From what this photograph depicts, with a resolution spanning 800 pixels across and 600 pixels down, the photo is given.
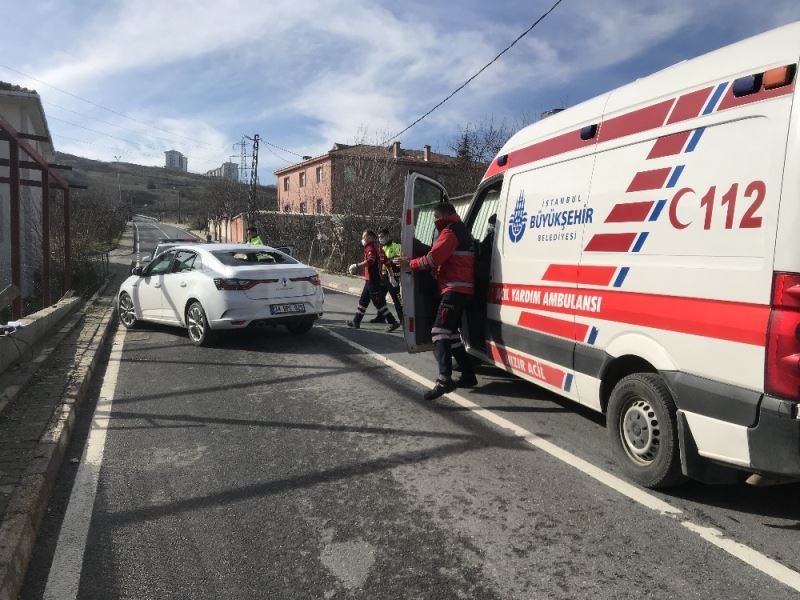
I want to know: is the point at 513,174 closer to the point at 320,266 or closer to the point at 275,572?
the point at 275,572

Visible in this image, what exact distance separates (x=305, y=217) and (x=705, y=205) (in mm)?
31169

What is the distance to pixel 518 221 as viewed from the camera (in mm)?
4938

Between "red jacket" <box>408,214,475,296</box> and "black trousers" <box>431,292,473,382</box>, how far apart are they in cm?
8

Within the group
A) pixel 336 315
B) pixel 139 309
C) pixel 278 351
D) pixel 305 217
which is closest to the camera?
pixel 278 351

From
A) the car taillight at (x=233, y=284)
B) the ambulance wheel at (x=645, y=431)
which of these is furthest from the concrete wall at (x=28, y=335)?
the ambulance wheel at (x=645, y=431)

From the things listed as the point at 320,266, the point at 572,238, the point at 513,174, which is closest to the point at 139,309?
the point at 513,174

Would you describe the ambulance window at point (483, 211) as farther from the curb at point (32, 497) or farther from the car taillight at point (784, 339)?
the curb at point (32, 497)

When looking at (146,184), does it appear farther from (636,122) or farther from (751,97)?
(751,97)

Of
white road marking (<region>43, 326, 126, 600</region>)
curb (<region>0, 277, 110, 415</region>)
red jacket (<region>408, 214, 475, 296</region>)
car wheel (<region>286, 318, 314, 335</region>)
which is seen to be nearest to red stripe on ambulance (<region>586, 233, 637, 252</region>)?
red jacket (<region>408, 214, 475, 296</region>)

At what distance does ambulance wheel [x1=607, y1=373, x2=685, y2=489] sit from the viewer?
337cm

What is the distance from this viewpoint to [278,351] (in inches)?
312

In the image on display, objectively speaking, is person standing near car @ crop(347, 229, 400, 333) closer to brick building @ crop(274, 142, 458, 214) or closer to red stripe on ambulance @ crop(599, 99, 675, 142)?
brick building @ crop(274, 142, 458, 214)

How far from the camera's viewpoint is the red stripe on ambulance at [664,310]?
2850mm

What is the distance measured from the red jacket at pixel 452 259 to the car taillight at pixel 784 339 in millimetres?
2932
